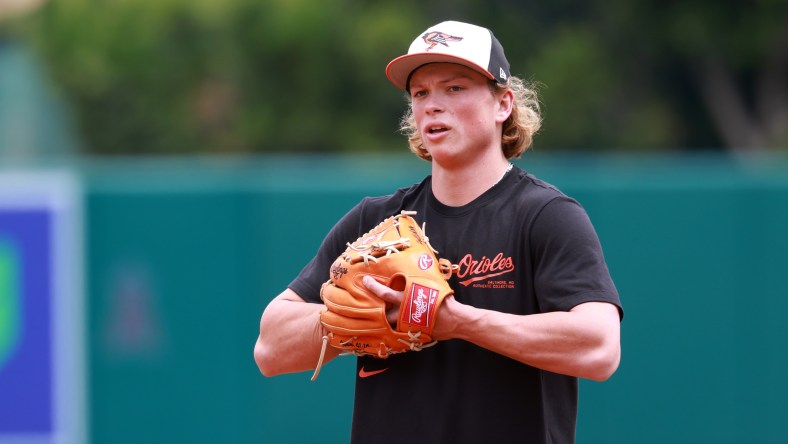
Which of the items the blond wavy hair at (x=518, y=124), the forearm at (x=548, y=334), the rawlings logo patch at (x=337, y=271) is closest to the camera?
the forearm at (x=548, y=334)

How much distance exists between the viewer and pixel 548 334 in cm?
278

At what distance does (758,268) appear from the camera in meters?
7.11

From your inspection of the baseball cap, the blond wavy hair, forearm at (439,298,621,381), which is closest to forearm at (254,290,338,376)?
forearm at (439,298,621,381)

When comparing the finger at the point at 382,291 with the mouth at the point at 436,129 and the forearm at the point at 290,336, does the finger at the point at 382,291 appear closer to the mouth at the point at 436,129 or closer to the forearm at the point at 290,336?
the forearm at the point at 290,336

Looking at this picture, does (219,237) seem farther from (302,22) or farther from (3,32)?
(3,32)

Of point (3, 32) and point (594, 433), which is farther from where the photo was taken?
point (3, 32)

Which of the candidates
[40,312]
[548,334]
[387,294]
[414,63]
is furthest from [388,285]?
[40,312]

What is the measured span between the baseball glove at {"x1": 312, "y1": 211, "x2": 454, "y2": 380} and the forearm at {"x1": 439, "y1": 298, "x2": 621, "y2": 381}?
0.06 m

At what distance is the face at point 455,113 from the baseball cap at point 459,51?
1.8 inches

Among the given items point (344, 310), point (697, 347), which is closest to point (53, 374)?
point (697, 347)

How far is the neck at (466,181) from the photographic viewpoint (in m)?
3.04

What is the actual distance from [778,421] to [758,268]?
0.90 meters

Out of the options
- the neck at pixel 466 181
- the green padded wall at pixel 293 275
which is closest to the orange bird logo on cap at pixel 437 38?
the neck at pixel 466 181

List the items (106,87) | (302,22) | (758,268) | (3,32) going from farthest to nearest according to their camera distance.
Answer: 1. (3,32)
2. (106,87)
3. (302,22)
4. (758,268)
